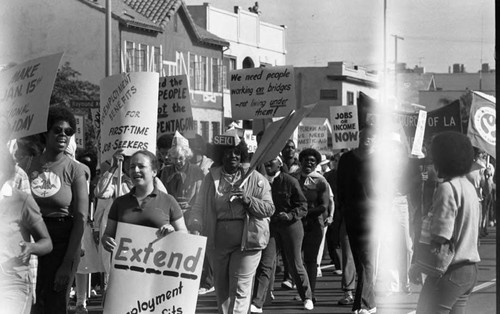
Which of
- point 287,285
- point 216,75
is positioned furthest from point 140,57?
point 287,285

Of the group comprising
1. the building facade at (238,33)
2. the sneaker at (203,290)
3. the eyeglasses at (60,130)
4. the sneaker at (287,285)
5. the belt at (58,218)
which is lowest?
the sneaker at (287,285)

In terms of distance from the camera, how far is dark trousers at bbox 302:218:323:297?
12.9 m

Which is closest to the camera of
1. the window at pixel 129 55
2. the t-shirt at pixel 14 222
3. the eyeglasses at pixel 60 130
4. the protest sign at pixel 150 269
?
the t-shirt at pixel 14 222

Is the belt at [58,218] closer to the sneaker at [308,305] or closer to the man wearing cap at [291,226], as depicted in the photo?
the man wearing cap at [291,226]

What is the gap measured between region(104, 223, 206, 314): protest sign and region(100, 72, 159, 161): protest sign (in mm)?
2104

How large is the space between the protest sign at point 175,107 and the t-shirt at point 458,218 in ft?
21.8

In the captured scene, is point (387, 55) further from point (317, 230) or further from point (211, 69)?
point (211, 69)

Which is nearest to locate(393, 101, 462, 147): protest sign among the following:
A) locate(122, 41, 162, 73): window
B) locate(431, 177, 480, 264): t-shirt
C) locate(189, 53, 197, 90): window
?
locate(431, 177, 480, 264): t-shirt

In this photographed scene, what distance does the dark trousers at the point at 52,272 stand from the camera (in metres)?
7.41

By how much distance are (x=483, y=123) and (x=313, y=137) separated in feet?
56.8

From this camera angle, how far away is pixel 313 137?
26750mm

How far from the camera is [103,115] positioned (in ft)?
32.6

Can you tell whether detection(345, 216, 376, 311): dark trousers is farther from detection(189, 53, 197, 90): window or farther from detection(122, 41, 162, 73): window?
detection(189, 53, 197, 90): window

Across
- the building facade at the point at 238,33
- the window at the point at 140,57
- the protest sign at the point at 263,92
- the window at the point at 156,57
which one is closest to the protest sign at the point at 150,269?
the protest sign at the point at 263,92
